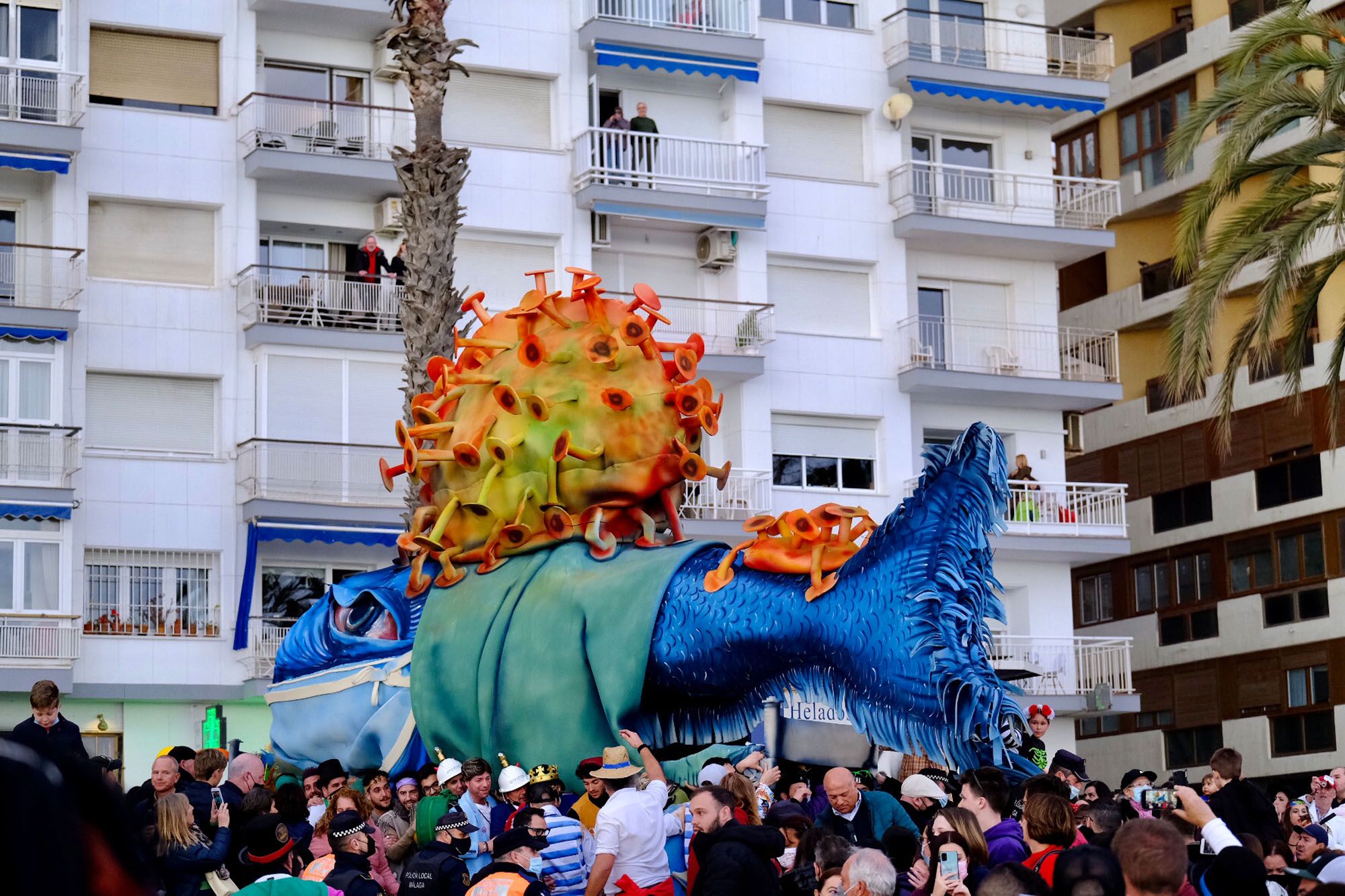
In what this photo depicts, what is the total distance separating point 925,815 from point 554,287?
69.0 ft

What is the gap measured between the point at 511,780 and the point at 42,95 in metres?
22.2

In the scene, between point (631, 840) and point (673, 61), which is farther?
point (673, 61)

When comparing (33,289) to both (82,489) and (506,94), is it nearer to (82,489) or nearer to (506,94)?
(82,489)

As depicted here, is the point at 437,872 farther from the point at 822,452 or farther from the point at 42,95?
the point at 822,452

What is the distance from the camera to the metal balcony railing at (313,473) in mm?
31297

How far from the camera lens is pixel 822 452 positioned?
118 ft

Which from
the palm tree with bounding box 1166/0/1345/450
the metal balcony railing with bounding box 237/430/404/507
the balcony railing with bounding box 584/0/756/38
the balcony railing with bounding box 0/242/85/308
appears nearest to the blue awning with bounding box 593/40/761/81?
the balcony railing with bounding box 584/0/756/38

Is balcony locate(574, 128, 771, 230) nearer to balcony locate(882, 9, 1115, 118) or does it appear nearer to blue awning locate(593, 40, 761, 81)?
blue awning locate(593, 40, 761, 81)

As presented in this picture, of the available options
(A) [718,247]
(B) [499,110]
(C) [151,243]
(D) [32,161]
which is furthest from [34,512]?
(A) [718,247]

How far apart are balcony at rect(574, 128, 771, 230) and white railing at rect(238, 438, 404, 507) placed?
5915mm

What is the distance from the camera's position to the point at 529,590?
16.2m

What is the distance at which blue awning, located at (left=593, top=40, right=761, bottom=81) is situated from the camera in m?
34.5

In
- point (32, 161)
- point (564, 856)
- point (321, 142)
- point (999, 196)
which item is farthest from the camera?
point (999, 196)

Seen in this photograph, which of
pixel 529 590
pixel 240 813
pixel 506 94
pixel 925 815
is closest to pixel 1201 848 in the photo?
pixel 925 815
